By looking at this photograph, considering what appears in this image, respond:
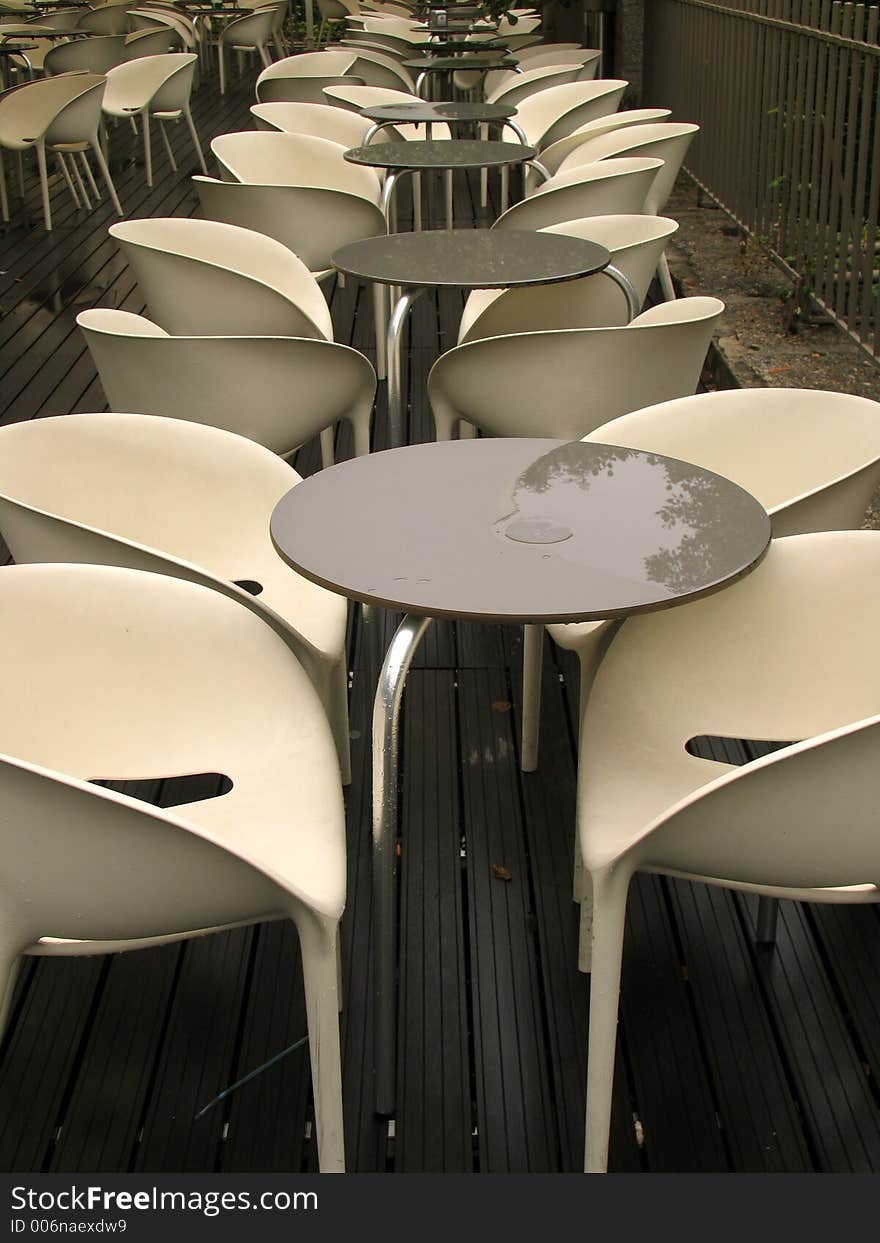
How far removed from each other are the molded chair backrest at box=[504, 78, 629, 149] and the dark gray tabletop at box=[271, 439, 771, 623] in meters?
4.35

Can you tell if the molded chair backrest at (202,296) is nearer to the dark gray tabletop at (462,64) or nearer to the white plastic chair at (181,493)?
the white plastic chair at (181,493)

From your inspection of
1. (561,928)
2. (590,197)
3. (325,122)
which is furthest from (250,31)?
(561,928)

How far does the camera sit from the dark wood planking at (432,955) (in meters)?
1.98

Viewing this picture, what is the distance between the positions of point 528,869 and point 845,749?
1172 millimetres

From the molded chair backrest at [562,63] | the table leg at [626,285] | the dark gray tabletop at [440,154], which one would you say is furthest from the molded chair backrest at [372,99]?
the table leg at [626,285]

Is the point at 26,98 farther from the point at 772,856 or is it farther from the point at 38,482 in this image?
the point at 772,856

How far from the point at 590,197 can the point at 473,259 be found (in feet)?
3.10

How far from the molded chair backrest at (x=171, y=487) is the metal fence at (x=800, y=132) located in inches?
109

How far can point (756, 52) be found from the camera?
6.26m

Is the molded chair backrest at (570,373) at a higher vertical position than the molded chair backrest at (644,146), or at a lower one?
lower

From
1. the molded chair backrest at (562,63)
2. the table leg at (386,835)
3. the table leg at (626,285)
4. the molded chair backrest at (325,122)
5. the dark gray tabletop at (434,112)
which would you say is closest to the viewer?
the table leg at (386,835)

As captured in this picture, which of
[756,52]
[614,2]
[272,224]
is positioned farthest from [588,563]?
[614,2]

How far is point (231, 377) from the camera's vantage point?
9.94 feet

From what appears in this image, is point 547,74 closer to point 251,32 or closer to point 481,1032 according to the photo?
point 251,32
